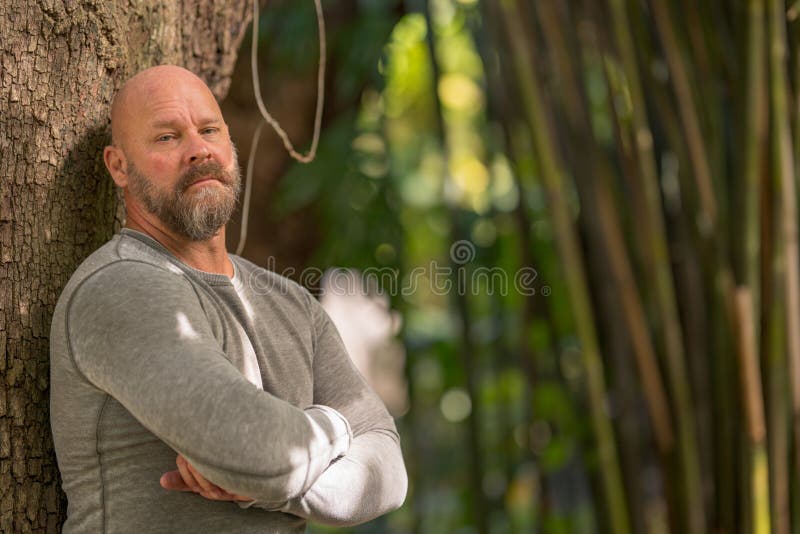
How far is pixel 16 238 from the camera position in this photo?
3.35 ft

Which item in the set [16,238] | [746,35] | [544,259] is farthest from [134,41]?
[544,259]

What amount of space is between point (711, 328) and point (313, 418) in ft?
2.72

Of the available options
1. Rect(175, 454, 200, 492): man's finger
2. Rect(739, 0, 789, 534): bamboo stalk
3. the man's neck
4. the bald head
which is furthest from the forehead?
Rect(739, 0, 789, 534): bamboo stalk

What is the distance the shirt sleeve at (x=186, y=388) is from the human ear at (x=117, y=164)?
17 centimetres

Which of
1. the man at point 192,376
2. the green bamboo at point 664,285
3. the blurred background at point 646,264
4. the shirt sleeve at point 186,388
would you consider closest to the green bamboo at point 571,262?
the blurred background at point 646,264

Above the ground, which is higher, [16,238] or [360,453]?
[16,238]

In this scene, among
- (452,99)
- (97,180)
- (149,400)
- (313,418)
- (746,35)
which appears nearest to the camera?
(149,400)

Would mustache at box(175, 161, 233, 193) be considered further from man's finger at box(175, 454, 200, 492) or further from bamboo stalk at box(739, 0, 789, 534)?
bamboo stalk at box(739, 0, 789, 534)

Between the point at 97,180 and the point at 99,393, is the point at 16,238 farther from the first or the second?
the point at 99,393

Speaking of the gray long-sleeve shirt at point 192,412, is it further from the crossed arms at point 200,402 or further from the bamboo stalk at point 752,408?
the bamboo stalk at point 752,408

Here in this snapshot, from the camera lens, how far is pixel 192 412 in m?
0.82

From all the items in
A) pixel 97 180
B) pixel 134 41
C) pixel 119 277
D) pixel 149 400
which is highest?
pixel 134 41

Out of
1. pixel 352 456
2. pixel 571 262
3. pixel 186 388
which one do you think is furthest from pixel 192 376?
pixel 571 262

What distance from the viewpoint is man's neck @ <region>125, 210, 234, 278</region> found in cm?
104
